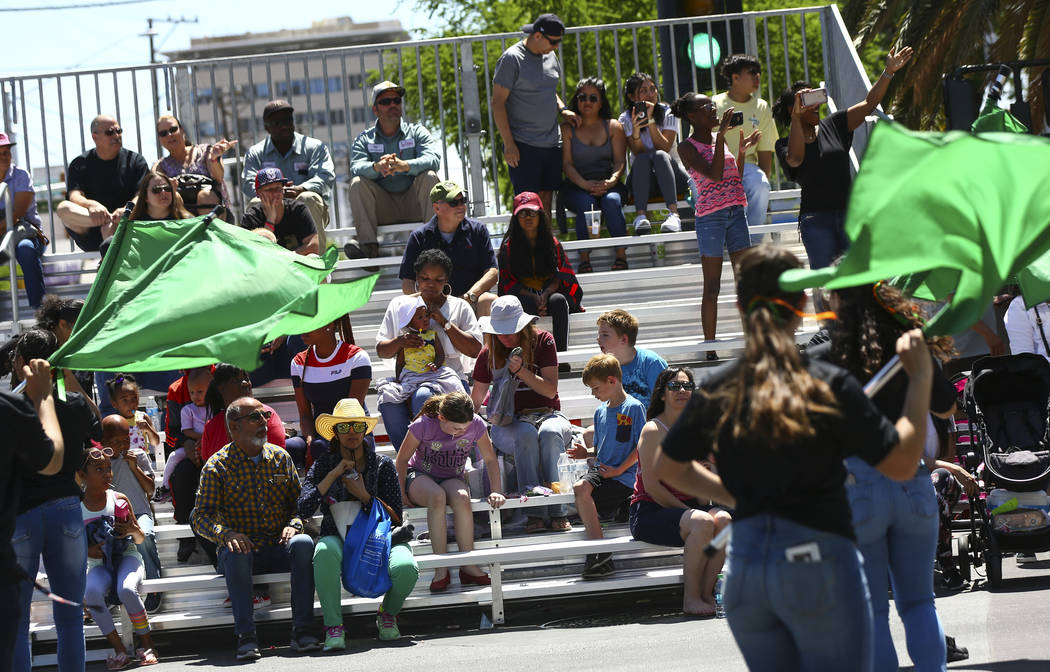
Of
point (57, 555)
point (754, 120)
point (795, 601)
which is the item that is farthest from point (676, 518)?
point (754, 120)

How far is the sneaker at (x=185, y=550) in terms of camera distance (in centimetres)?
881

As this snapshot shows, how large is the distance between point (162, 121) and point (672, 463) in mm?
9261

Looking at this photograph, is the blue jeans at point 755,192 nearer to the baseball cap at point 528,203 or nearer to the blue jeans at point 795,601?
the baseball cap at point 528,203

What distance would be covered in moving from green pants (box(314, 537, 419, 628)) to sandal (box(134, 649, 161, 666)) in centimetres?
104

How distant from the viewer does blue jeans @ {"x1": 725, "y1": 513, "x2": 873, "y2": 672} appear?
141 inches

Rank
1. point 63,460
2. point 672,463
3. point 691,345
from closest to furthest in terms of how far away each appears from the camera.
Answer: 1. point 672,463
2. point 63,460
3. point 691,345

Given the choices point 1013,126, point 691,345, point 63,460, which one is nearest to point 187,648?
point 63,460

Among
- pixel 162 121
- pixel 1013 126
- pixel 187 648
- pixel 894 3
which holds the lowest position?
pixel 187 648

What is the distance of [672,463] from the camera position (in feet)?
13.1

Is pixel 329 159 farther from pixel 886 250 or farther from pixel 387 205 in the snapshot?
pixel 886 250

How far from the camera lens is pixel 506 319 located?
29.5 ft

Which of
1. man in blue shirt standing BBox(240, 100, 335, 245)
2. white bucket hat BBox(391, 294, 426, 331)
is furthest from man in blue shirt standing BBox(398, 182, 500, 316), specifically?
man in blue shirt standing BBox(240, 100, 335, 245)

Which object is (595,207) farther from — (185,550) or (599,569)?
(185,550)

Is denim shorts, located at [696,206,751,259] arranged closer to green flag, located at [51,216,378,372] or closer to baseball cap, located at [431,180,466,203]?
baseball cap, located at [431,180,466,203]
